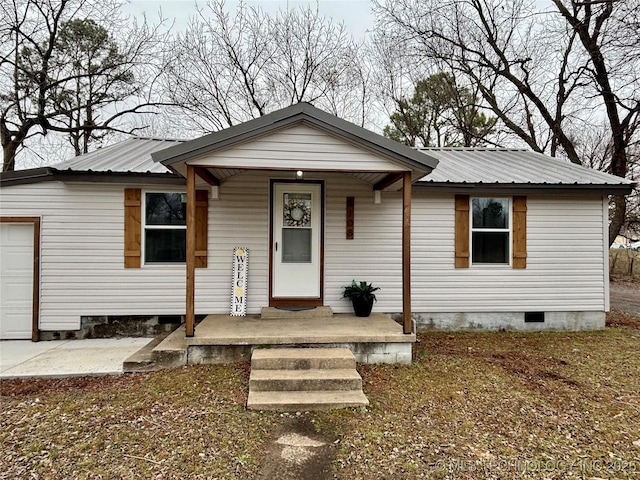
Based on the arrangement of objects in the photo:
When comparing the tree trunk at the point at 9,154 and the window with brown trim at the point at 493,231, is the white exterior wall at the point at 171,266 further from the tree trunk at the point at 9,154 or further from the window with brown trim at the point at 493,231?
the tree trunk at the point at 9,154

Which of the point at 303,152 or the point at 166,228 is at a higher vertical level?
the point at 303,152

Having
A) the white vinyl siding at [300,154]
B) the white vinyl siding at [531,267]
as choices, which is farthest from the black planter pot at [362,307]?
the white vinyl siding at [300,154]

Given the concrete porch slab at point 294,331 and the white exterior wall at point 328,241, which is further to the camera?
the white exterior wall at point 328,241

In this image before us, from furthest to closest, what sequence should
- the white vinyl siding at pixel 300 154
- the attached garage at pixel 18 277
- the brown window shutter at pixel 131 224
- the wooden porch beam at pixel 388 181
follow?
the brown window shutter at pixel 131 224
the attached garage at pixel 18 277
the wooden porch beam at pixel 388 181
the white vinyl siding at pixel 300 154

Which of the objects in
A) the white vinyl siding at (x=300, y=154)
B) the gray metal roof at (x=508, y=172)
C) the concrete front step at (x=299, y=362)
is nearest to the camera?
the concrete front step at (x=299, y=362)

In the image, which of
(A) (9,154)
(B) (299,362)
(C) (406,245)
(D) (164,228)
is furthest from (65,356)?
(A) (9,154)

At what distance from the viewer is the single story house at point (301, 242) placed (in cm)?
554

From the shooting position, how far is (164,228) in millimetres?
5766

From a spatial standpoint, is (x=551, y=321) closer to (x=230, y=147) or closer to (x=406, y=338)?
(x=406, y=338)

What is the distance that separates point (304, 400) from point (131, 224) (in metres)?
4.15

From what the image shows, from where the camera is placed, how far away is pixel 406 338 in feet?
14.8

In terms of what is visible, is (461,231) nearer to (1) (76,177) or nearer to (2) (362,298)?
(2) (362,298)

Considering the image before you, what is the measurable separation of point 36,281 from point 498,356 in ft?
23.8

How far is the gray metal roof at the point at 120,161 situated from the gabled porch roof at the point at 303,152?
5.08 feet
